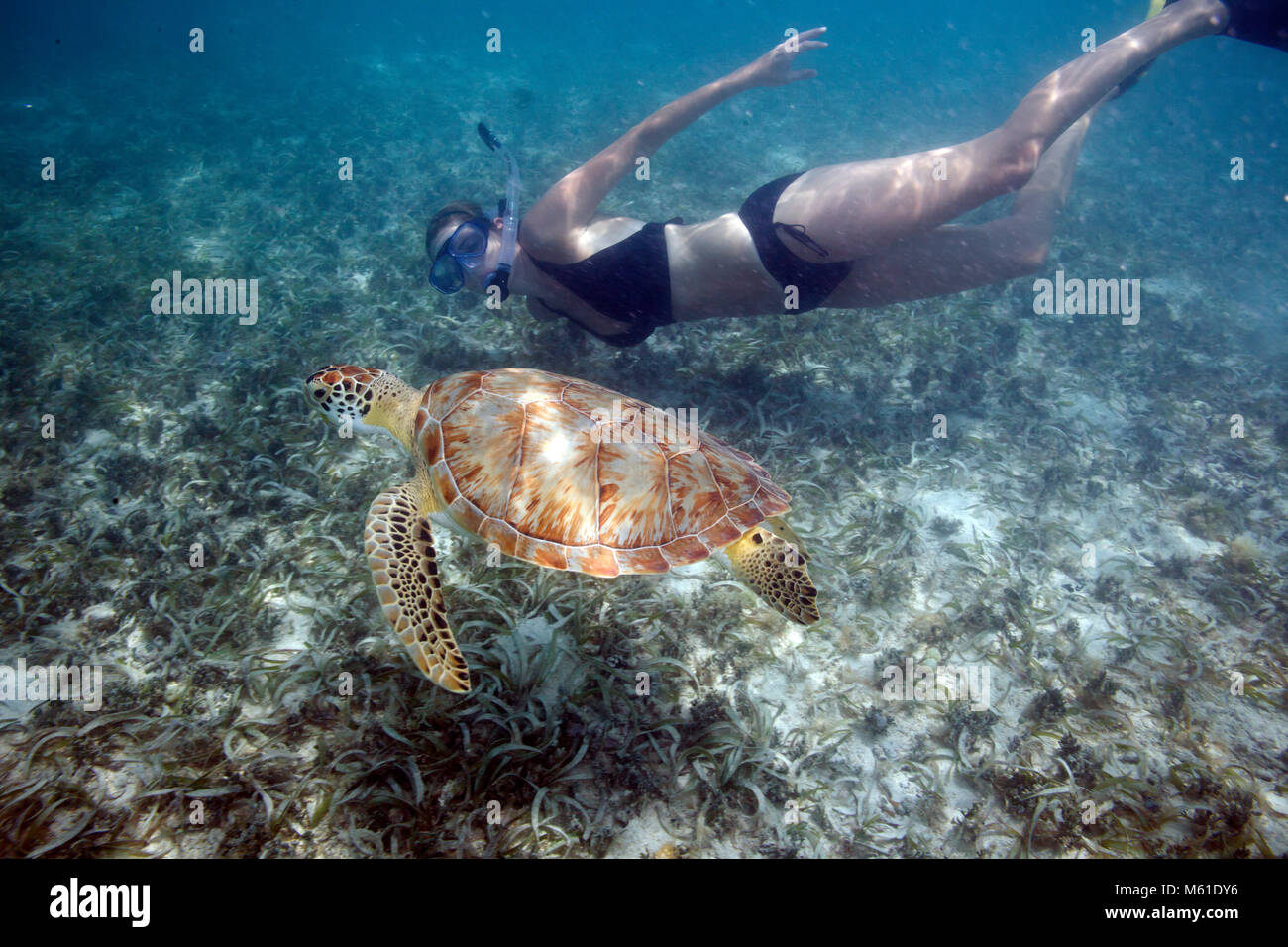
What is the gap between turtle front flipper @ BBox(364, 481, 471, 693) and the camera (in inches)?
100.0

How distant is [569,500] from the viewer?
2998 mm

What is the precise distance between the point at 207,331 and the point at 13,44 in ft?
117

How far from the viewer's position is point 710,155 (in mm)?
12641

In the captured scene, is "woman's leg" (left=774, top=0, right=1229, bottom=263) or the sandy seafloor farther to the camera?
"woman's leg" (left=774, top=0, right=1229, bottom=263)

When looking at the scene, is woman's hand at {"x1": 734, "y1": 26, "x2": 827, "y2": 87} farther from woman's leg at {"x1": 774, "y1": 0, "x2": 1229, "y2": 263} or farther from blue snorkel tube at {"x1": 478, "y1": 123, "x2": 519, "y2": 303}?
blue snorkel tube at {"x1": 478, "y1": 123, "x2": 519, "y2": 303}

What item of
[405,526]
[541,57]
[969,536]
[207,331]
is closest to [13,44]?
[541,57]

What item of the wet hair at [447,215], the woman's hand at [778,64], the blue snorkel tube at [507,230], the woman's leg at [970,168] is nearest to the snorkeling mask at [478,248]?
the blue snorkel tube at [507,230]

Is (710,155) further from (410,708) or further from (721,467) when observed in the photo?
(410,708)

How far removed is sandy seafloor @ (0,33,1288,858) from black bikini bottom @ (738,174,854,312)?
49.7 inches

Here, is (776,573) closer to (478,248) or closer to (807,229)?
(807,229)

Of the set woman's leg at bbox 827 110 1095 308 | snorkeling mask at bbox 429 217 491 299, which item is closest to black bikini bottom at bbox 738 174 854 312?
woman's leg at bbox 827 110 1095 308

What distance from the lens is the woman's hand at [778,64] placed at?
521 centimetres

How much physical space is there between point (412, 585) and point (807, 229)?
13.2ft

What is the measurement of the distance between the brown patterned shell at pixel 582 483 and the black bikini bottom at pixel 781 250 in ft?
6.92
